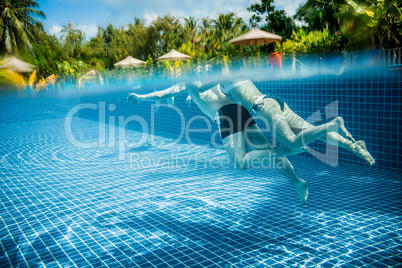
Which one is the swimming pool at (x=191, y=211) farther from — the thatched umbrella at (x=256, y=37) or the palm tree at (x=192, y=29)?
the palm tree at (x=192, y=29)

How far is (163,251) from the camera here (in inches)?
123

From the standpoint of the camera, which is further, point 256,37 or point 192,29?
point 192,29

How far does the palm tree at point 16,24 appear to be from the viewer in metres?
28.8

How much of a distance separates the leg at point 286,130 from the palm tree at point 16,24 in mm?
31572

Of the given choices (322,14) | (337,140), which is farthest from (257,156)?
(322,14)

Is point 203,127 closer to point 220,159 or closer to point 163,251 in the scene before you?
point 220,159

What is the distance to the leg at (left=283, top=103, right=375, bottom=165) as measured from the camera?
7.57ft

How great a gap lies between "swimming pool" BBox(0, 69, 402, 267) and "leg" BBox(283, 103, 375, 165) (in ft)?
3.30

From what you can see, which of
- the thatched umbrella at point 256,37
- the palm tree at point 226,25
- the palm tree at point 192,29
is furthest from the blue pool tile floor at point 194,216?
the palm tree at point 192,29

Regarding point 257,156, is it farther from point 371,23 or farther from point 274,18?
point 274,18

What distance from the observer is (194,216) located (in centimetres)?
393

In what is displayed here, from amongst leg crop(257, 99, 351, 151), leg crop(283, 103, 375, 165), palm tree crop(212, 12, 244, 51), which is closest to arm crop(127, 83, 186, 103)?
leg crop(257, 99, 351, 151)

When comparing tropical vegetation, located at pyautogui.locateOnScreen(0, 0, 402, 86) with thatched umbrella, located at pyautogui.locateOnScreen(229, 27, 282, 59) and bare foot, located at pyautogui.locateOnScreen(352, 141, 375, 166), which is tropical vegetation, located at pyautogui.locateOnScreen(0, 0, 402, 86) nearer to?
thatched umbrella, located at pyautogui.locateOnScreen(229, 27, 282, 59)

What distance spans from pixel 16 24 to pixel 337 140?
33.0 meters
